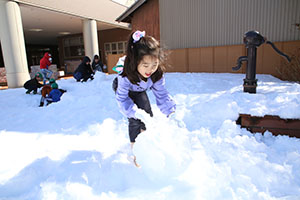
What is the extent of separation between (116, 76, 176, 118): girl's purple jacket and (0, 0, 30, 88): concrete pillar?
28.9ft

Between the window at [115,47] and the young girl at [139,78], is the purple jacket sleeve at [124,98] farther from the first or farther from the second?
the window at [115,47]

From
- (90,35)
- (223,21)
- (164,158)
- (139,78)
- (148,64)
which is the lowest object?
(164,158)

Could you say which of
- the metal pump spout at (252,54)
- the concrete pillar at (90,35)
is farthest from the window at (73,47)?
the metal pump spout at (252,54)

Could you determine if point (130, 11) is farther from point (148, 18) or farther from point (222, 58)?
point (222, 58)

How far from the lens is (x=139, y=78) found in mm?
2033

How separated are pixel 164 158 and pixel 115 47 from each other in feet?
56.4

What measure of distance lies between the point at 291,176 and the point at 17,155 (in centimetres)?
278

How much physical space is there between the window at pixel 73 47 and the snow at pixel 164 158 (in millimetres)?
17136

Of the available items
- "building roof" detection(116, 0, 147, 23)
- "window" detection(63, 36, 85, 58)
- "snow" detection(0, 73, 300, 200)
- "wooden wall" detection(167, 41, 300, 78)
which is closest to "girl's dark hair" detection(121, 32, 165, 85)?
"snow" detection(0, 73, 300, 200)

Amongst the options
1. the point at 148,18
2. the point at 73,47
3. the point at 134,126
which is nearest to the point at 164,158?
the point at 134,126

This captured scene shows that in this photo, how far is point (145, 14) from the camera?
9219 mm

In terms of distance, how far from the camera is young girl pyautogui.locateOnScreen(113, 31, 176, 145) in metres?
1.81

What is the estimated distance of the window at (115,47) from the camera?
17509 mm

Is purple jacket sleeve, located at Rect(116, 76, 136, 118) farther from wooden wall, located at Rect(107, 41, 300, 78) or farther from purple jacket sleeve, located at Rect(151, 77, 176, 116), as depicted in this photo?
wooden wall, located at Rect(107, 41, 300, 78)
